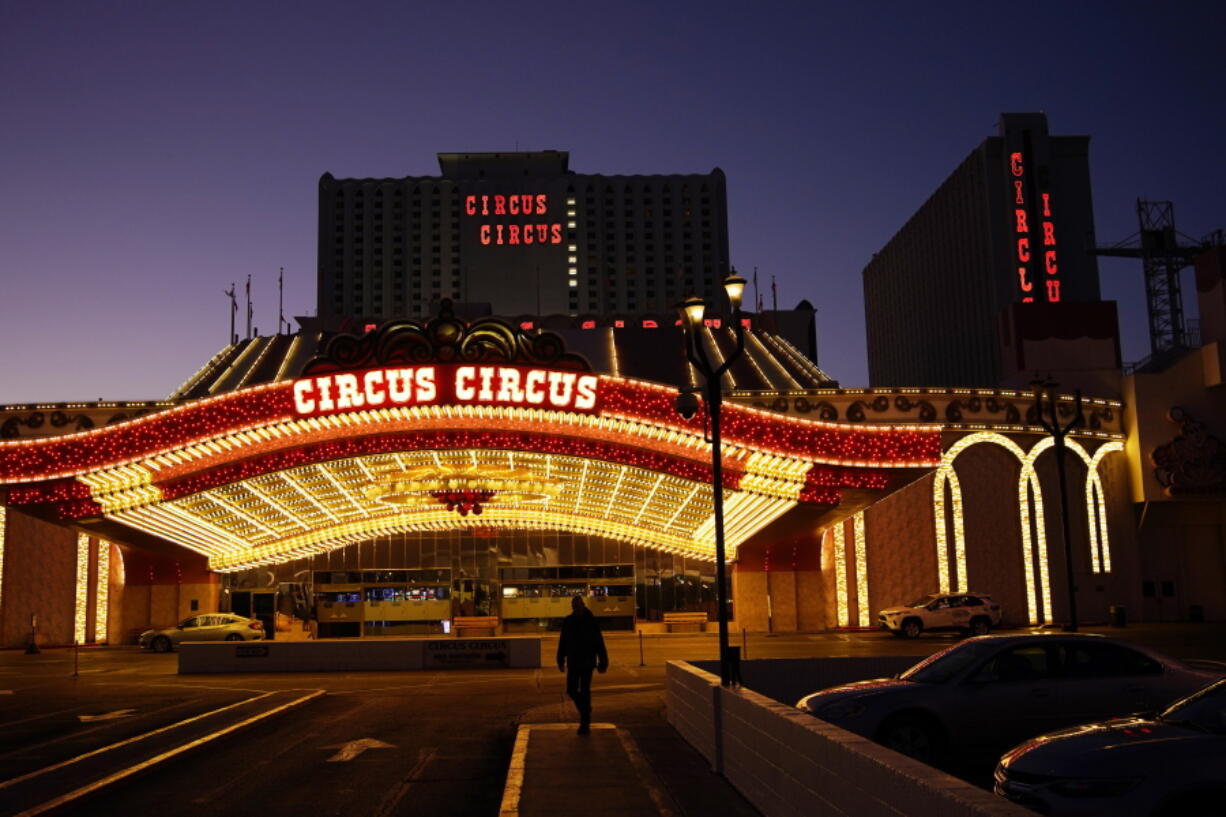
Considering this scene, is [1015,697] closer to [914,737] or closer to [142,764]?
[914,737]

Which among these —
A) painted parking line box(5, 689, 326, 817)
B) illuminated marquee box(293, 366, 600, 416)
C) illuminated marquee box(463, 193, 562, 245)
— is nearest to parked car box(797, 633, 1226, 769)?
painted parking line box(5, 689, 326, 817)

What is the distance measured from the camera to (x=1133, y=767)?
319 inches

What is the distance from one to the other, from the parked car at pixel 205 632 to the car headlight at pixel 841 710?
103ft

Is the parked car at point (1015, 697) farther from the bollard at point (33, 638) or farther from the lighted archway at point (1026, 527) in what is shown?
the bollard at point (33, 638)

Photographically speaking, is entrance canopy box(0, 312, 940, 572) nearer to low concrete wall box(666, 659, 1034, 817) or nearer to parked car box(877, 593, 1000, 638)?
parked car box(877, 593, 1000, 638)

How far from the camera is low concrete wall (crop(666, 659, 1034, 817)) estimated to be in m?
6.10

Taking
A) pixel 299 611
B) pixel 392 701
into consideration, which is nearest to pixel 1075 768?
pixel 392 701

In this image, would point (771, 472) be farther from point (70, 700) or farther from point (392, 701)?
point (70, 700)

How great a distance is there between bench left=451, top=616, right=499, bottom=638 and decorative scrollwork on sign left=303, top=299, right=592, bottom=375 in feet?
68.1

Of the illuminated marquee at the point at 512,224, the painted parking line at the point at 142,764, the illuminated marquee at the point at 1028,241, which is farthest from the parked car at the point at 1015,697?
the illuminated marquee at the point at 512,224

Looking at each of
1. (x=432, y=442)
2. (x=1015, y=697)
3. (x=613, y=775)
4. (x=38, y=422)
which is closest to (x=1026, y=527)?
(x=432, y=442)

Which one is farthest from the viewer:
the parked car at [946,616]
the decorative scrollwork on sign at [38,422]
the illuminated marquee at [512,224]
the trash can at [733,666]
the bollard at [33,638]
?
the illuminated marquee at [512,224]

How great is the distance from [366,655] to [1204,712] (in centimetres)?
2473

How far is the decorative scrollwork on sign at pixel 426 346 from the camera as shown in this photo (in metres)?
28.9
